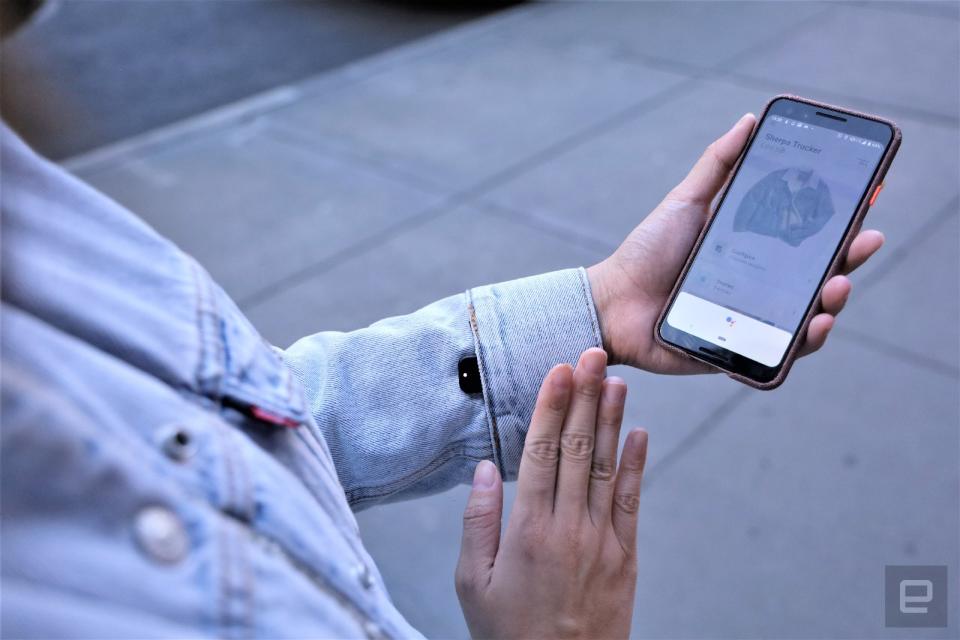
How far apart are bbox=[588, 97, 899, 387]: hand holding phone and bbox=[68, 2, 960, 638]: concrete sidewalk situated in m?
1.12

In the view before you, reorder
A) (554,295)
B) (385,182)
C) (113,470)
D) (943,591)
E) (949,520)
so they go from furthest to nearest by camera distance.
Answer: (385,182)
(949,520)
(943,591)
(554,295)
(113,470)

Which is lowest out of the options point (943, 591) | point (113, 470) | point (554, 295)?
point (943, 591)

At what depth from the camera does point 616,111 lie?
204 inches

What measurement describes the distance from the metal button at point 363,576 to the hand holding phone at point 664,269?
813 mm

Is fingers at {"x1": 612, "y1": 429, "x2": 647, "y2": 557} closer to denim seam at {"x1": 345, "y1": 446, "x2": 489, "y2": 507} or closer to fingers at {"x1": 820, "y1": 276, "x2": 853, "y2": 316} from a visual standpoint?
denim seam at {"x1": 345, "y1": 446, "x2": 489, "y2": 507}

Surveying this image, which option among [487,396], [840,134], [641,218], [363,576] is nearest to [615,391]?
[487,396]

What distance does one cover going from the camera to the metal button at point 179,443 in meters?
0.77

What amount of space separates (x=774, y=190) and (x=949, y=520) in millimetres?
1462

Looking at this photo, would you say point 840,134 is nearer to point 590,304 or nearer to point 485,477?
point 590,304

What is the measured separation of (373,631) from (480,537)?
1.05 ft

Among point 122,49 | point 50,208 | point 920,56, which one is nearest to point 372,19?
point 122,49

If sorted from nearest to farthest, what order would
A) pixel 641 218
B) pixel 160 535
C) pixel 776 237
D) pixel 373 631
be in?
1. pixel 160 535
2. pixel 373 631
3. pixel 776 237
4. pixel 641 218

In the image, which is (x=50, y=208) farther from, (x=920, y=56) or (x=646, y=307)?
(x=920, y=56)

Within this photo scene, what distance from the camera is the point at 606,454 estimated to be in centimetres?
117
